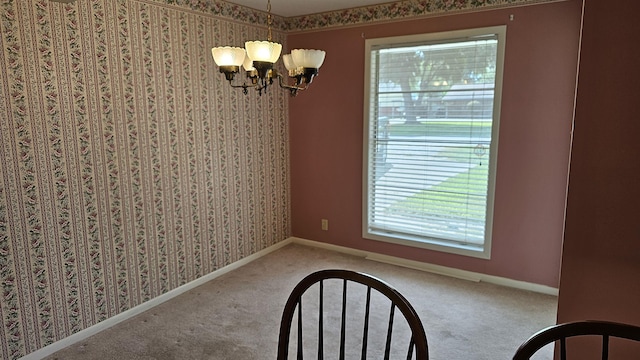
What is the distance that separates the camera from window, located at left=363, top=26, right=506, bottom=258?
11.3 ft

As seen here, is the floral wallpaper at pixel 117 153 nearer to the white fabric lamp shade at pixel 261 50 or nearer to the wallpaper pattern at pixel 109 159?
the wallpaper pattern at pixel 109 159

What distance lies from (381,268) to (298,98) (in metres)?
1.96

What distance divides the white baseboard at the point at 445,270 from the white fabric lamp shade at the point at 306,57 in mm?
2540

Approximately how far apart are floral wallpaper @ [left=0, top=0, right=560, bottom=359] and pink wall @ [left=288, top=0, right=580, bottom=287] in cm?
28

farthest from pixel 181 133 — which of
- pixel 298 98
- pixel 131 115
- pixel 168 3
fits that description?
pixel 298 98

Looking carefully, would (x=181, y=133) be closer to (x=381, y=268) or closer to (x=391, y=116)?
(x=391, y=116)

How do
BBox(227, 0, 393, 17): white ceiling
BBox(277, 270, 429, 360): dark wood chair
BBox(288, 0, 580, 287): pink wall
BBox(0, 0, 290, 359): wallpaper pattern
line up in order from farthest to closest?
BBox(227, 0, 393, 17): white ceiling < BBox(288, 0, 580, 287): pink wall < BBox(0, 0, 290, 359): wallpaper pattern < BBox(277, 270, 429, 360): dark wood chair

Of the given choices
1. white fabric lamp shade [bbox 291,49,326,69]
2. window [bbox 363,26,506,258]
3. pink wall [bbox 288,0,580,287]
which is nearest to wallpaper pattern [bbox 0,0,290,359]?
pink wall [bbox 288,0,580,287]

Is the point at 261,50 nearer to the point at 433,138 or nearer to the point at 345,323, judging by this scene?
the point at 345,323

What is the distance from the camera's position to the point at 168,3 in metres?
3.12

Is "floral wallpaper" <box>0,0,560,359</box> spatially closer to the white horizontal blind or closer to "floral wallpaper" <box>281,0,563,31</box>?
"floral wallpaper" <box>281,0,563,31</box>

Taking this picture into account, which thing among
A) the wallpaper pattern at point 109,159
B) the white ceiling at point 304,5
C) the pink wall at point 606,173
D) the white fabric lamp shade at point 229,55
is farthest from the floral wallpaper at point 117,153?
the pink wall at point 606,173

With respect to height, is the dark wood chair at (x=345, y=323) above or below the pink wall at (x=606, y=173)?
below

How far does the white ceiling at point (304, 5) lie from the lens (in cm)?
361
